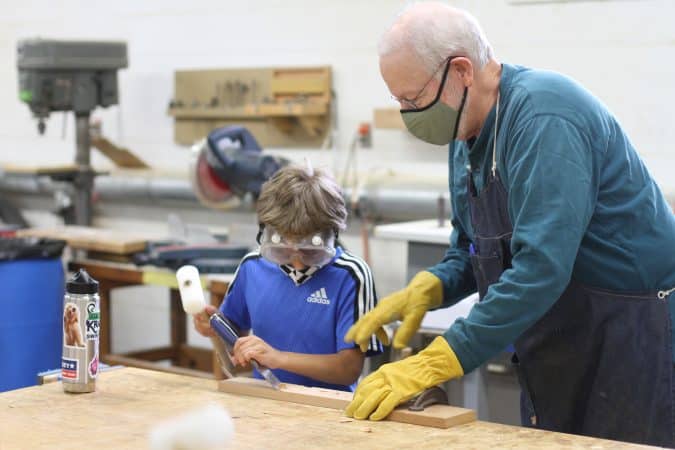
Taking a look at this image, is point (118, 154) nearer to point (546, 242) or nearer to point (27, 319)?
point (27, 319)

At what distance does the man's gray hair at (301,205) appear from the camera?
2.27 m

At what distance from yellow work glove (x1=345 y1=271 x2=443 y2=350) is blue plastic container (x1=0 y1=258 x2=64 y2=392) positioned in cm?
229

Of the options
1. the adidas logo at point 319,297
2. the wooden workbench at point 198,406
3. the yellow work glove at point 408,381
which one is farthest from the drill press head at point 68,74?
the yellow work glove at point 408,381

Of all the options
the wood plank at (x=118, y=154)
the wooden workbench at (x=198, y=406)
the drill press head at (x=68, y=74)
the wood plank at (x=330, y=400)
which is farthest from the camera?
the wood plank at (x=118, y=154)

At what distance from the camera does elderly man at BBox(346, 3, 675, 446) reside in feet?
5.70

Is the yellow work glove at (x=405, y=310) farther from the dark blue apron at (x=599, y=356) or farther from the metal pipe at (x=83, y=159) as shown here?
the metal pipe at (x=83, y=159)

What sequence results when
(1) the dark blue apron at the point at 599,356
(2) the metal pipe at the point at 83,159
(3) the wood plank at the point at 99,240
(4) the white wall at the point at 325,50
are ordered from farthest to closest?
(2) the metal pipe at the point at 83,159, (3) the wood plank at the point at 99,240, (4) the white wall at the point at 325,50, (1) the dark blue apron at the point at 599,356

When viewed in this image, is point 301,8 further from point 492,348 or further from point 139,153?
point 492,348

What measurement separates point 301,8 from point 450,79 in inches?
113

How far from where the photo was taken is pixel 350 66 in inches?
176

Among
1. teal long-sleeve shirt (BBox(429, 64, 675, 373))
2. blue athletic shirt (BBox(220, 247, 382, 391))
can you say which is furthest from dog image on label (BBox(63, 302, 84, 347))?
teal long-sleeve shirt (BBox(429, 64, 675, 373))

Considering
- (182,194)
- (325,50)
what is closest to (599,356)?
(325,50)

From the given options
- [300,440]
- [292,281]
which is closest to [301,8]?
[292,281]

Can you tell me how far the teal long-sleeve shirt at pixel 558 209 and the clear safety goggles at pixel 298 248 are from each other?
42cm
